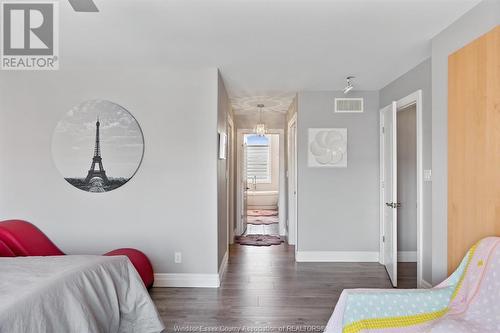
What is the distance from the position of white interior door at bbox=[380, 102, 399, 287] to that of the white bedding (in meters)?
2.69

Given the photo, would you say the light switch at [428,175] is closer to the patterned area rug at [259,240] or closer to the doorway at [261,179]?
the patterned area rug at [259,240]

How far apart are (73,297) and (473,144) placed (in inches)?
108

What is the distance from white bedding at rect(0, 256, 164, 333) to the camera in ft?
5.31

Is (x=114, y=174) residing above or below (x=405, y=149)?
below

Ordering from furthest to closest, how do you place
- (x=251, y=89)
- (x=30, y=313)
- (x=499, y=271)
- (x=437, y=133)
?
(x=251, y=89), (x=437, y=133), (x=499, y=271), (x=30, y=313)

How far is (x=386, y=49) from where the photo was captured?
3.25 m

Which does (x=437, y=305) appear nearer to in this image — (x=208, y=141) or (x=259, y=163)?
(x=208, y=141)

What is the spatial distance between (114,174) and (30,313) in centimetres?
234

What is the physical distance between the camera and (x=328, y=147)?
4.91m

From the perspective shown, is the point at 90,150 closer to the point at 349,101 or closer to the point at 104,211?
the point at 104,211

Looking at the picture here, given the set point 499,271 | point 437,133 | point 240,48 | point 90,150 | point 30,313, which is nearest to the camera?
point 30,313

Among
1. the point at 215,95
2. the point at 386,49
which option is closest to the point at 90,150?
the point at 215,95

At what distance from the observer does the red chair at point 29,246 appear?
301 cm

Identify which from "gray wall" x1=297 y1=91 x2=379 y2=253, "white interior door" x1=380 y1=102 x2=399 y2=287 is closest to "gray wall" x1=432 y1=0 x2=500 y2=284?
"white interior door" x1=380 y1=102 x2=399 y2=287
